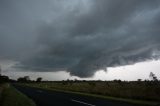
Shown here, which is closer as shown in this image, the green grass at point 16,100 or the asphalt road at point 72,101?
the asphalt road at point 72,101

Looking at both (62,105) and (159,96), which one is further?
(159,96)

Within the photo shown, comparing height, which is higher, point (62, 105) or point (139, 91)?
point (139, 91)

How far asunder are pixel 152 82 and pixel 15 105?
14.6 metres

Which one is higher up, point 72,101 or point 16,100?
point 16,100

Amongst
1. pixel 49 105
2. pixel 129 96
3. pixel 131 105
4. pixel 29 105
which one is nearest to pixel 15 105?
pixel 29 105

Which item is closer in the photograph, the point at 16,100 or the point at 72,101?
the point at 72,101

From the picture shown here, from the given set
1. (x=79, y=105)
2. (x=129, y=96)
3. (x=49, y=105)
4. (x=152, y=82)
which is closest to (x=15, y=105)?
(x=49, y=105)

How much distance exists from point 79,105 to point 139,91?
10237 millimetres

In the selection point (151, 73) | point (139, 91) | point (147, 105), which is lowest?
point (147, 105)

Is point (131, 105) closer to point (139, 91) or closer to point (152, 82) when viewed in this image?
point (139, 91)

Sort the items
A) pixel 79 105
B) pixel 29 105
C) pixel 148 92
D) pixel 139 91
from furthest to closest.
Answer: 1. pixel 139 91
2. pixel 148 92
3. pixel 29 105
4. pixel 79 105

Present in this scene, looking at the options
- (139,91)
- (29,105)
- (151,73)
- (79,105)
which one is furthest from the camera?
(151,73)

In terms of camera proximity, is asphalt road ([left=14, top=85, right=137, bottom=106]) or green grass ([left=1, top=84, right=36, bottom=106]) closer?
asphalt road ([left=14, top=85, right=137, bottom=106])

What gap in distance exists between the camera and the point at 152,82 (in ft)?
83.9
